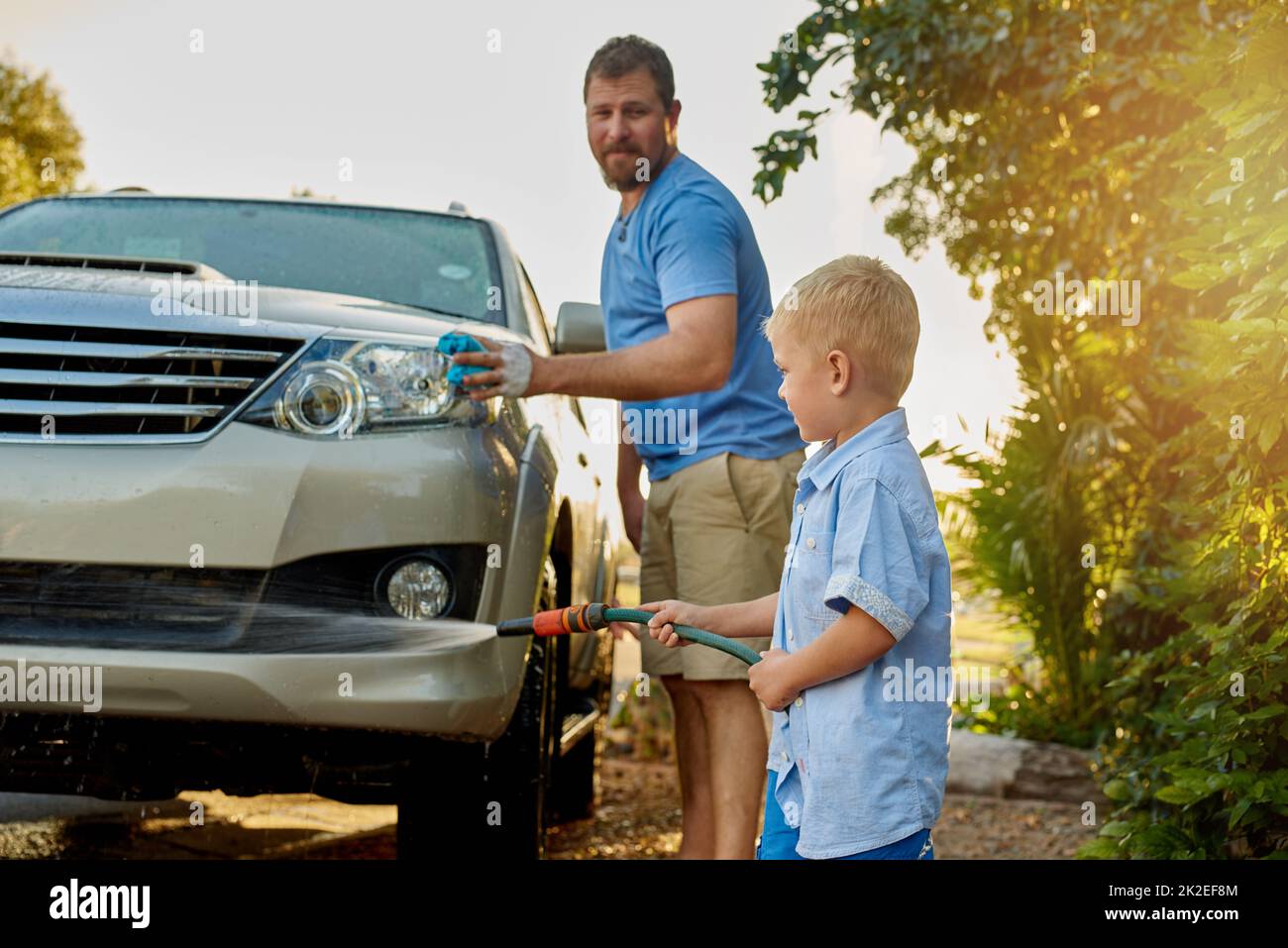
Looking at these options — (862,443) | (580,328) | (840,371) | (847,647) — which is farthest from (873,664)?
(580,328)

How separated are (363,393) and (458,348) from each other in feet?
1.14

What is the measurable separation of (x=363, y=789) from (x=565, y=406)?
1.58m

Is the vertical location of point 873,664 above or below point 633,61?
below

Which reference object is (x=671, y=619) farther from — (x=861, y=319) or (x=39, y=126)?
(x=39, y=126)

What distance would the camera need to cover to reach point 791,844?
2.29 meters

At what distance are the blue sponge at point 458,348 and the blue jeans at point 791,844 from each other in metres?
1.04

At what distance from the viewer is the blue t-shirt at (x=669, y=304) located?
3297mm

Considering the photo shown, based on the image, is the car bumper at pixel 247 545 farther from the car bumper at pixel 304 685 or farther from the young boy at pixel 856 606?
the young boy at pixel 856 606

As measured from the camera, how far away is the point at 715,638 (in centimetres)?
226

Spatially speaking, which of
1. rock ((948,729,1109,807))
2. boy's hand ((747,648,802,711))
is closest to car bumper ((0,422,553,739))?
boy's hand ((747,648,802,711))

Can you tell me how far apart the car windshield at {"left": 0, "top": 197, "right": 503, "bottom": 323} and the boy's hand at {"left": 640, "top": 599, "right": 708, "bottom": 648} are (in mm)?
1867

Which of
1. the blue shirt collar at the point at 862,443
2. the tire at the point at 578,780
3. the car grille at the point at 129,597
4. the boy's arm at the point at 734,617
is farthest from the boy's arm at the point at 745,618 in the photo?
the tire at the point at 578,780

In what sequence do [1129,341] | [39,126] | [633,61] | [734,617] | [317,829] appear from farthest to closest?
[39,126] < [1129,341] < [317,829] < [633,61] < [734,617]

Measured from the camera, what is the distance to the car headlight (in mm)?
3027
